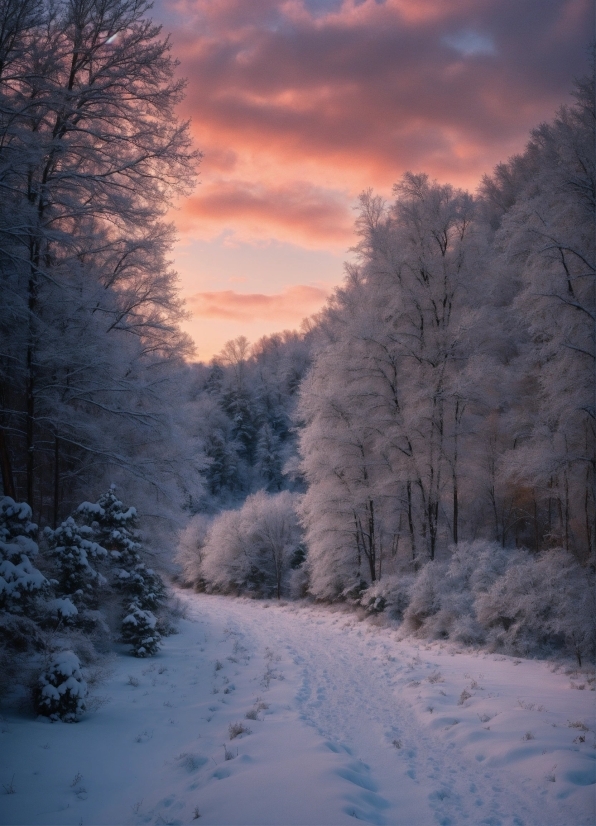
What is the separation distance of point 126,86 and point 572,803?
1422cm

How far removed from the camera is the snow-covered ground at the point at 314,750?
419 cm

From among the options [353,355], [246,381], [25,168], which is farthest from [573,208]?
[246,381]

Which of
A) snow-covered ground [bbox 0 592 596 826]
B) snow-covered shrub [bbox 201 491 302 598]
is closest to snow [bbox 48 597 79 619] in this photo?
snow-covered ground [bbox 0 592 596 826]

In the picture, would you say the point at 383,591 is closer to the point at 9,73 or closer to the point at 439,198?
the point at 439,198

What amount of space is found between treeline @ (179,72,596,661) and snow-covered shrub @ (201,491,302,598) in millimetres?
10022

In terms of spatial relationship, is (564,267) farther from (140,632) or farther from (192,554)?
(192,554)

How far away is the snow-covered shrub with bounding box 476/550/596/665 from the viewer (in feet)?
29.6

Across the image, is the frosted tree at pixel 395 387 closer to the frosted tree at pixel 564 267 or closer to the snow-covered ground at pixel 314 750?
the frosted tree at pixel 564 267

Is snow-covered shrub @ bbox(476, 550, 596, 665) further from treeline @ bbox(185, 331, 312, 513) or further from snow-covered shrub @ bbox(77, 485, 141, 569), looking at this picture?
treeline @ bbox(185, 331, 312, 513)

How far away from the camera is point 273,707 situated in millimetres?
6773

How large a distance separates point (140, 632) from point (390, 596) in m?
8.19

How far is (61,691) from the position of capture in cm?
582

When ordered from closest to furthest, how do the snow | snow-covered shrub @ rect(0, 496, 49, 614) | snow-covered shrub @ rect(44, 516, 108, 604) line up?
1. snow-covered shrub @ rect(0, 496, 49, 614)
2. the snow
3. snow-covered shrub @ rect(44, 516, 108, 604)

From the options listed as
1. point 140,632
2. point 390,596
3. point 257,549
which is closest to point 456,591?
point 390,596
